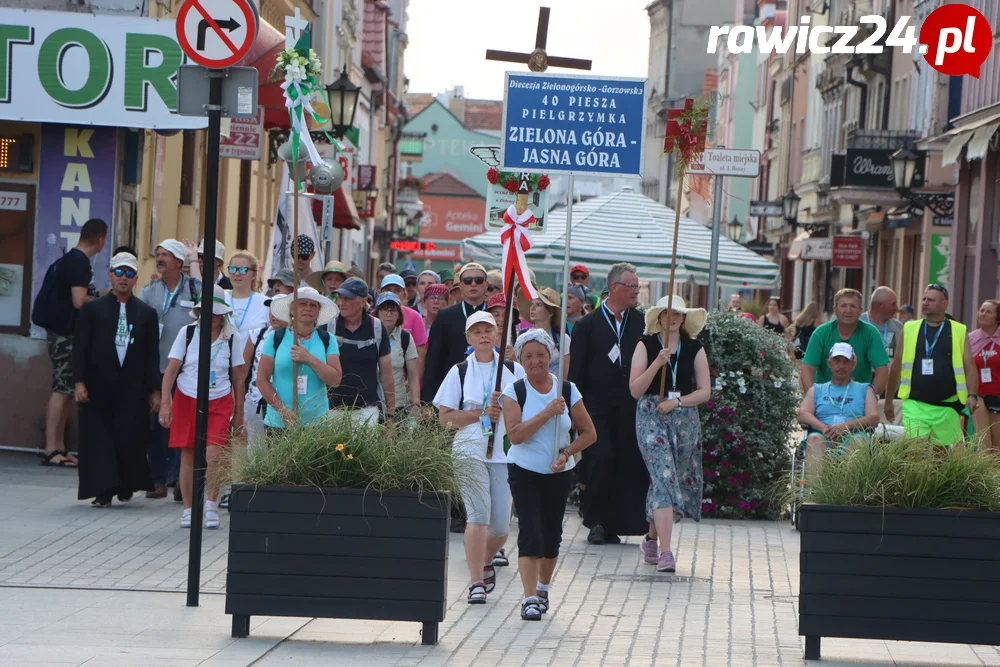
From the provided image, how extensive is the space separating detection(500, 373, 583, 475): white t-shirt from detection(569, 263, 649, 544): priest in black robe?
2740mm

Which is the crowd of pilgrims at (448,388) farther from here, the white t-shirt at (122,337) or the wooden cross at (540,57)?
the wooden cross at (540,57)

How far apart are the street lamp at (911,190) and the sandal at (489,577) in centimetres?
2214

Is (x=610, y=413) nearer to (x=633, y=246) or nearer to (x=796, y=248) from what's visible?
Answer: (x=633, y=246)

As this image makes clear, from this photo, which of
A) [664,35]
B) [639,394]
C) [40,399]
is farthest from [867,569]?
[664,35]

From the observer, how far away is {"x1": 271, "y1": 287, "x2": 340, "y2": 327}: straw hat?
1108 centimetres

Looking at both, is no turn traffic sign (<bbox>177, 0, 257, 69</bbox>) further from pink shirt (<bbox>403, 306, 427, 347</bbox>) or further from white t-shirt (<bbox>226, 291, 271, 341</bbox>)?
pink shirt (<bbox>403, 306, 427, 347</bbox>)

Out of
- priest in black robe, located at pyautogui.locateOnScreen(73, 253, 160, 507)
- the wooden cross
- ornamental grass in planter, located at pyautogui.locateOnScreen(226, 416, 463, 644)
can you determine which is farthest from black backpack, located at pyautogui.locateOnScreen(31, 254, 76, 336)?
ornamental grass in planter, located at pyautogui.locateOnScreen(226, 416, 463, 644)

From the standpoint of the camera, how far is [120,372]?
13242 millimetres

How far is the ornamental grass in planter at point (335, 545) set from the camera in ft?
26.5

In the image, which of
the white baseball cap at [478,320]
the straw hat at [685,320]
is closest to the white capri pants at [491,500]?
the white baseball cap at [478,320]

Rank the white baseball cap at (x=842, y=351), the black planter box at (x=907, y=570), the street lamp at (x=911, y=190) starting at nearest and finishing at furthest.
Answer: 1. the black planter box at (x=907, y=570)
2. the white baseball cap at (x=842, y=351)
3. the street lamp at (x=911, y=190)

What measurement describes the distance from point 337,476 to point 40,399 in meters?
8.59

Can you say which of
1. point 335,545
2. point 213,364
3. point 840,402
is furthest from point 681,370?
point 335,545

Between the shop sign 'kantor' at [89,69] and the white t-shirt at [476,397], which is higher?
the shop sign 'kantor' at [89,69]
